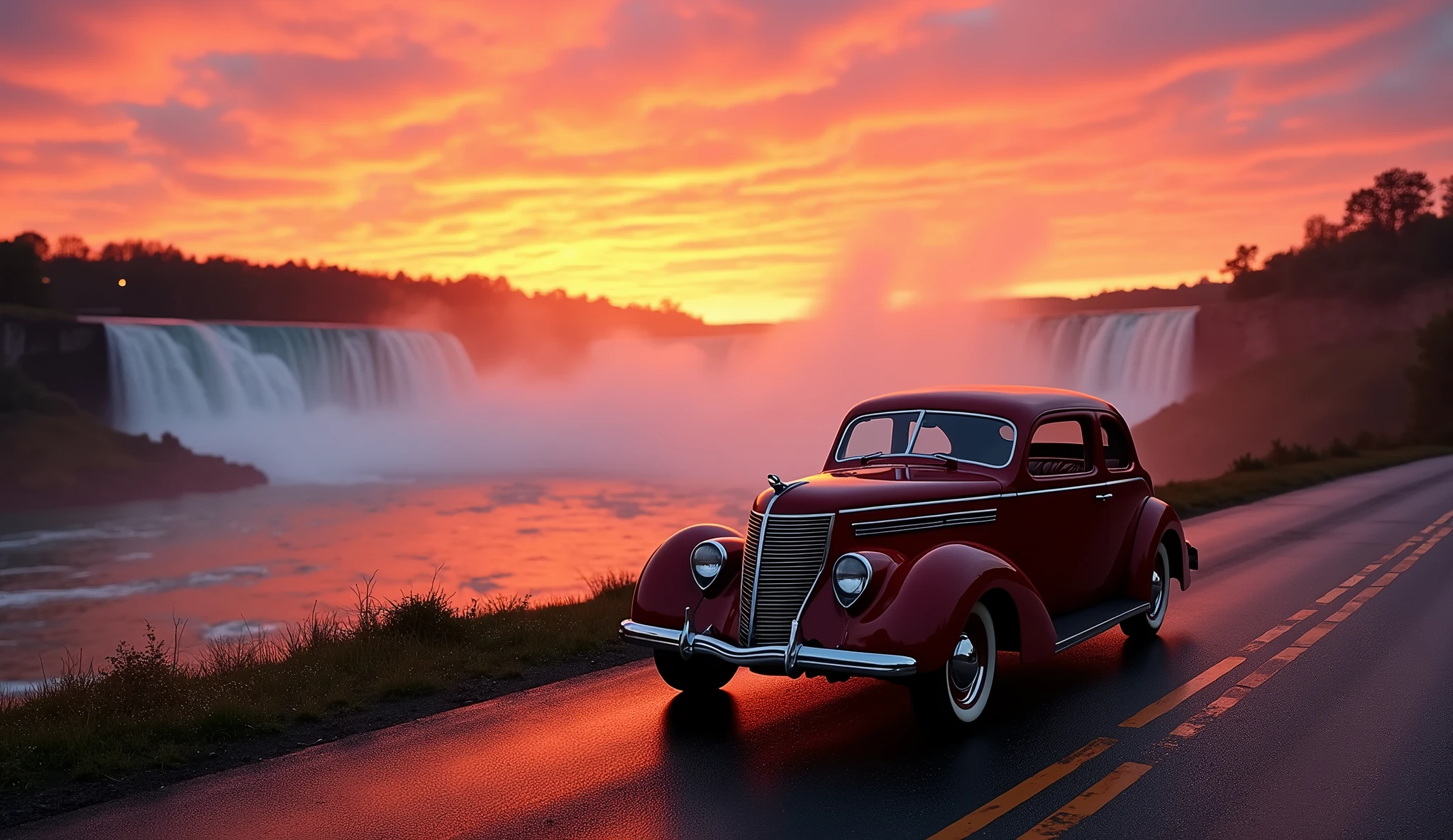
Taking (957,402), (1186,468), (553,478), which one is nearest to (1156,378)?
(1186,468)

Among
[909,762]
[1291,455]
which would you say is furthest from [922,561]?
[1291,455]

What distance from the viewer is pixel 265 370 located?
218ft

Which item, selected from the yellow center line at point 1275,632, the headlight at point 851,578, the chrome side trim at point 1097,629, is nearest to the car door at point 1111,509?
the chrome side trim at point 1097,629

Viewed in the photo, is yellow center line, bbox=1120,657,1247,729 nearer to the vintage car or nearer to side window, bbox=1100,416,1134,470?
the vintage car

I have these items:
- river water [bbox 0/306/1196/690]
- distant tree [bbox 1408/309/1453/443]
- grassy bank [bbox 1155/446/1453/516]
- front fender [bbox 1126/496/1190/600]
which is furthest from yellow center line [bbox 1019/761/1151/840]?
distant tree [bbox 1408/309/1453/443]

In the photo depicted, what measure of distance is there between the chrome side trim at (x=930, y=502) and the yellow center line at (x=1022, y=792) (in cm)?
155

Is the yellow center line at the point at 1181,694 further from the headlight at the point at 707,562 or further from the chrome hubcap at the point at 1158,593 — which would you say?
the headlight at the point at 707,562

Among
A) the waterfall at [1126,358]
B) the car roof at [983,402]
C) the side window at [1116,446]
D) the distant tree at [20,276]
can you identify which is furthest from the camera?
the distant tree at [20,276]

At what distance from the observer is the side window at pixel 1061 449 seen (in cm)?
763

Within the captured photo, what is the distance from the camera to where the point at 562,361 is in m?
126

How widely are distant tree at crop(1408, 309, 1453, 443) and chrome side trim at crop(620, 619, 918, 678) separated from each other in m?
62.6

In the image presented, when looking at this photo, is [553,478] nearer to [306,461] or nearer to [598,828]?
[306,461]

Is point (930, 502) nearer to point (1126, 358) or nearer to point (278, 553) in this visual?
point (278, 553)

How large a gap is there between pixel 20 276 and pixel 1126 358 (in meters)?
82.4
